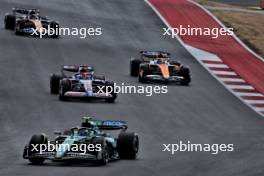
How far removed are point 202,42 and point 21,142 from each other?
76.0 ft

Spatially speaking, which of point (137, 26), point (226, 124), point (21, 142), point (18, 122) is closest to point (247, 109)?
point (226, 124)

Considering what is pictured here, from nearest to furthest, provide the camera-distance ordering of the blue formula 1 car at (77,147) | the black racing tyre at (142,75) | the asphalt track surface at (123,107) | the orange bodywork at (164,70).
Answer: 1. the blue formula 1 car at (77,147)
2. the asphalt track surface at (123,107)
3. the black racing tyre at (142,75)
4. the orange bodywork at (164,70)

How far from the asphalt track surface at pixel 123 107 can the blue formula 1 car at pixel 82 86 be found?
0.29 metres

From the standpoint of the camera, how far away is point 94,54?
38406mm

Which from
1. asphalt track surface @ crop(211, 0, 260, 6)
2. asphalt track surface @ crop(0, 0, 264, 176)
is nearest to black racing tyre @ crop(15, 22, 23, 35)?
asphalt track surface @ crop(0, 0, 264, 176)

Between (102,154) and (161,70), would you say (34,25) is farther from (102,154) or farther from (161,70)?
(102,154)

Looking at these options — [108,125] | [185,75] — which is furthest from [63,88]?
[108,125]

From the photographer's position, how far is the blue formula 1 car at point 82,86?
91.8 feet

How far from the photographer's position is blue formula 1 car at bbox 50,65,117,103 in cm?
2797

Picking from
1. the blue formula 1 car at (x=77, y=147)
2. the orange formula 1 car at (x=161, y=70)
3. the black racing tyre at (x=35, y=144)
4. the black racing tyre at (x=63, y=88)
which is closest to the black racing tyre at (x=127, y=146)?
the blue formula 1 car at (x=77, y=147)

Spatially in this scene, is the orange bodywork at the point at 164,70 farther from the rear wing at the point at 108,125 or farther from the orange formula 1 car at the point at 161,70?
the rear wing at the point at 108,125

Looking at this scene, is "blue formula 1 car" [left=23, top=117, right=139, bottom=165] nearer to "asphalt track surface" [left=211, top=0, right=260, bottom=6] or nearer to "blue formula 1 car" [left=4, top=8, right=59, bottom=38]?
"blue formula 1 car" [left=4, top=8, right=59, bottom=38]

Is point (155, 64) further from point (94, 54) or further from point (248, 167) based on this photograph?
point (248, 167)

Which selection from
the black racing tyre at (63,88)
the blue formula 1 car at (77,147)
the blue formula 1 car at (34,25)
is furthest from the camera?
the blue formula 1 car at (34,25)
